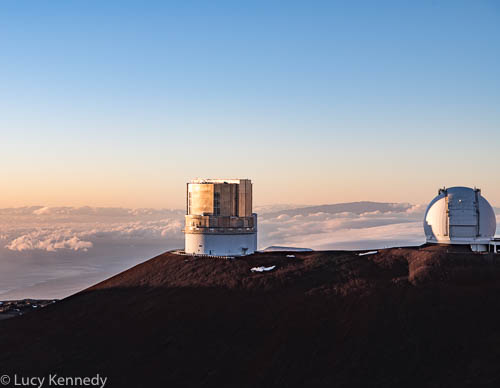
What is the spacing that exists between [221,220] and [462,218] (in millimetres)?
22990

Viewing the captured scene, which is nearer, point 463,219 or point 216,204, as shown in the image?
point 463,219

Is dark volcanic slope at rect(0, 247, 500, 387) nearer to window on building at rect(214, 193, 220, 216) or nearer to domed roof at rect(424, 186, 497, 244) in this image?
window on building at rect(214, 193, 220, 216)

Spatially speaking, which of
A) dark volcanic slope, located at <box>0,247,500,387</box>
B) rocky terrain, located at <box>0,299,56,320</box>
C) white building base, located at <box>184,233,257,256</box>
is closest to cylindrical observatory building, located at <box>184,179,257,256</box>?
white building base, located at <box>184,233,257,256</box>

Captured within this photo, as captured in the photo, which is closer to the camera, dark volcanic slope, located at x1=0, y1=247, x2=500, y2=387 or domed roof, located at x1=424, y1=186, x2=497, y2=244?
dark volcanic slope, located at x1=0, y1=247, x2=500, y2=387

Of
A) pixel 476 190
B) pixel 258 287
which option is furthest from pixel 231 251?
pixel 476 190

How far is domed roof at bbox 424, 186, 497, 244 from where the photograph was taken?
5800 centimetres

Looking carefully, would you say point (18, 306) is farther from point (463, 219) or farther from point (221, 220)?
point (463, 219)

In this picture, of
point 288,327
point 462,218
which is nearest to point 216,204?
point 288,327

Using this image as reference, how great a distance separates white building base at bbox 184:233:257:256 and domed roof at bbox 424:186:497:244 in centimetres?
1828

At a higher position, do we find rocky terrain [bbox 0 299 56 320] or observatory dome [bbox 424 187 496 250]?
observatory dome [bbox 424 187 496 250]

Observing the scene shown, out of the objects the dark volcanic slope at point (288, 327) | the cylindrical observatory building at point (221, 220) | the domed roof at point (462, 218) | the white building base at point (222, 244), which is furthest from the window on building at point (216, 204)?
the domed roof at point (462, 218)

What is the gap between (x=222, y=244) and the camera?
60.9m

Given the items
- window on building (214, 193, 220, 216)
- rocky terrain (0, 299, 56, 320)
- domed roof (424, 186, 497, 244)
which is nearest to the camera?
domed roof (424, 186, 497, 244)

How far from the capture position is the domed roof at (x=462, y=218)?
190 ft
